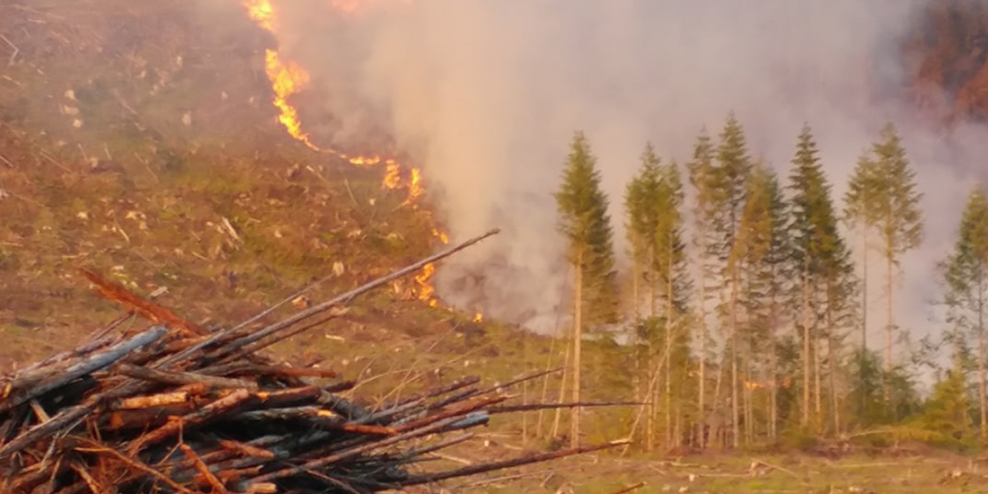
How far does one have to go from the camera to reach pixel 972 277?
119 ft

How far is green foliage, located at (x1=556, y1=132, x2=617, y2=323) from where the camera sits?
31.0 metres

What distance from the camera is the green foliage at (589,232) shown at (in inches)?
1220

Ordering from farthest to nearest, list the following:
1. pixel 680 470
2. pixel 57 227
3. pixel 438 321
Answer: pixel 438 321
pixel 57 227
pixel 680 470

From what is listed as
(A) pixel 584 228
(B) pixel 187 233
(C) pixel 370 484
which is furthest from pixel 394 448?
(B) pixel 187 233

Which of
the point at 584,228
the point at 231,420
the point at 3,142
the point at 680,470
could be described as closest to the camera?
the point at 231,420

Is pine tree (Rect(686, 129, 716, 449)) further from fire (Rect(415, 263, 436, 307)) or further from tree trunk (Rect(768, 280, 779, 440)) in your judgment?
fire (Rect(415, 263, 436, 307))

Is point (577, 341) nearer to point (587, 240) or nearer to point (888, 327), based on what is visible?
point (587, 240)

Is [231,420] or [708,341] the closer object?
[231,420]

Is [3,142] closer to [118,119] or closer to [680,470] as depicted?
[118,119]

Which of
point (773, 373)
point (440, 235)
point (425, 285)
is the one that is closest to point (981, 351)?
point (773, 373)

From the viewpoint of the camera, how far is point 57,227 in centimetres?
3522

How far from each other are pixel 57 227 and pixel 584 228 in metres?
20.9

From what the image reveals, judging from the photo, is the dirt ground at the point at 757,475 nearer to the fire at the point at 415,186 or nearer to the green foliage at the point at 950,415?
the green foliage at the point at 950,415

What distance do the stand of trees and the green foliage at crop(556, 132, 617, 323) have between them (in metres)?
0.05
